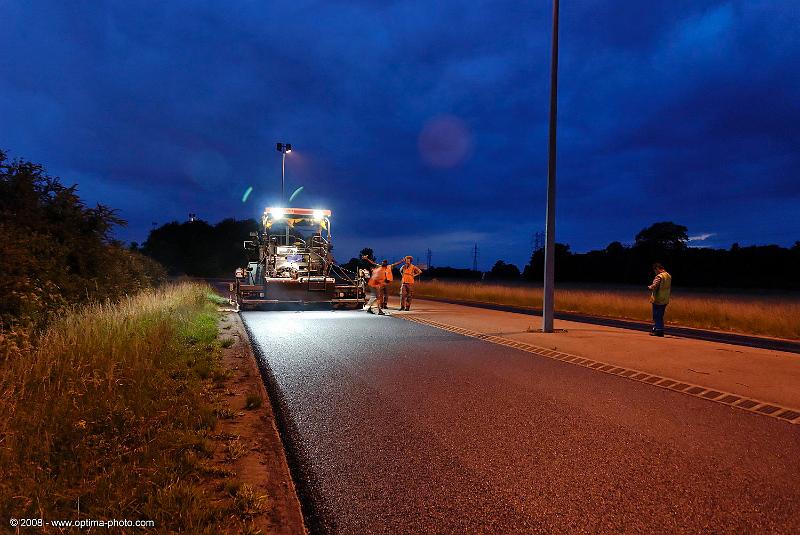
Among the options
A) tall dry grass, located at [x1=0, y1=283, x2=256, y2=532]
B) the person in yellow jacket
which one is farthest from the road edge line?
tall dry grass, located at [x1=0, y1=283, x2=256, y2=532]


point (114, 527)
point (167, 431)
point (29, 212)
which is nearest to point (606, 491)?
point (114, 527)

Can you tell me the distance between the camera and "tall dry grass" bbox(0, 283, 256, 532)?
328cm

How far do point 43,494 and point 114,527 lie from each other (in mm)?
648

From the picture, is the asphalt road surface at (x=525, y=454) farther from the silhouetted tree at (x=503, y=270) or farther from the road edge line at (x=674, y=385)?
the silhouetted tree at (x=503, y=270)

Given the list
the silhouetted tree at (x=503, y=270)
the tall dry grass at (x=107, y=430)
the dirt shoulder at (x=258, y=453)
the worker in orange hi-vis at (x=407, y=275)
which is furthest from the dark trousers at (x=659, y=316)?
the silhouetted tree at (x=503, y=270)

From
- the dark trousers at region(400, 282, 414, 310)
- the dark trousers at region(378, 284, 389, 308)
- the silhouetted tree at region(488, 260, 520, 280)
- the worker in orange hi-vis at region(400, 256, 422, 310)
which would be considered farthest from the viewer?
the silhouetted tree at region(488, 260, 520, 280)

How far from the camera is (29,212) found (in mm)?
10688

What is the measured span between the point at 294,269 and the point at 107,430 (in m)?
15.5

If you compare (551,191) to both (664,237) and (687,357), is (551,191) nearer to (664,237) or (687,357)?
(687,357)

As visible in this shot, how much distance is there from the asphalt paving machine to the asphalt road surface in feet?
36.0

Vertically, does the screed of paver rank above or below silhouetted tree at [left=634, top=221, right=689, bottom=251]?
below

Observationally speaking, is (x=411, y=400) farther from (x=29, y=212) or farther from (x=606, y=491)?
(x=29, y=212)

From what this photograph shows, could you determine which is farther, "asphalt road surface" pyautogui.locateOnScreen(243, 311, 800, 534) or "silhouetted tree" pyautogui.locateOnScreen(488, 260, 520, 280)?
"silhouetted tree" pyautogui.locateOnScreen(488, 260, 520, 280)

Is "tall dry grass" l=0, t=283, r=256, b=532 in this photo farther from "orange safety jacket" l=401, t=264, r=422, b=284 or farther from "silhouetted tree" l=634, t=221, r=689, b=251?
"silhouetted tree" l=634, t=221, r=689, b=251
